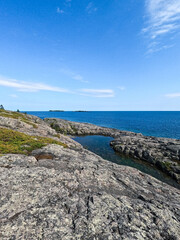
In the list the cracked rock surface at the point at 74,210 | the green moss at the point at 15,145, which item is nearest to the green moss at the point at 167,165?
the cracked rock surface at the point at 74,210

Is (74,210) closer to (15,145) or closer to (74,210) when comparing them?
(74,210)

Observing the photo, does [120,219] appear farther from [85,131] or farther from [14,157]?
[85,131]

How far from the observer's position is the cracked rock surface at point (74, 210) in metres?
5.72

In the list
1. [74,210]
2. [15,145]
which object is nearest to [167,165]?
[74,210]

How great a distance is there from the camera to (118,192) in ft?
33.1

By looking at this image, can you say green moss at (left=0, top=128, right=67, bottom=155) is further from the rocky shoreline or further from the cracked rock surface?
the rocky shoreline

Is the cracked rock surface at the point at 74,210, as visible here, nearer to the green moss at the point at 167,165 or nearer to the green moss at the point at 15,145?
the green moss at the point at 15,145

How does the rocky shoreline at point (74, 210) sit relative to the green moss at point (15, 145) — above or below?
below

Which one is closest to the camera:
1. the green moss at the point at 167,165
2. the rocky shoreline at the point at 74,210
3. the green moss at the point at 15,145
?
the rocky shoreline at the point at 74,210

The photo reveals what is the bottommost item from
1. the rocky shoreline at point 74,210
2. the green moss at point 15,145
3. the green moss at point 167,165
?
the green moss at point 167,165

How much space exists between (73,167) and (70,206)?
565cm

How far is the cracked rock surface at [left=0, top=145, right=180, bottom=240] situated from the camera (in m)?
5.72

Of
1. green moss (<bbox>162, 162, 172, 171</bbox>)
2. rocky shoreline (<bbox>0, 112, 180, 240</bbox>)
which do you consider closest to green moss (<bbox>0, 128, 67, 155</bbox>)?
rocky shoreline (<bbox>0, 112, 180, 240</bbox>)

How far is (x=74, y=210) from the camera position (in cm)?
716
